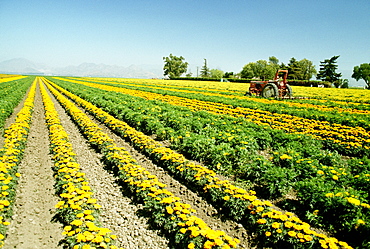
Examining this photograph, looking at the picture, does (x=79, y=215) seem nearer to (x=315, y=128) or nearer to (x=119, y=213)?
(x=119, y=213)

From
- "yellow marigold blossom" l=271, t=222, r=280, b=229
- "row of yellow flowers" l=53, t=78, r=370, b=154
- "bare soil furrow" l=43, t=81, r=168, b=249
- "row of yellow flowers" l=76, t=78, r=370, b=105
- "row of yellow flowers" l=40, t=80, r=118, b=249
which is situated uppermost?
"row of yellow flowers" l=76, t=78, r=370, b=105

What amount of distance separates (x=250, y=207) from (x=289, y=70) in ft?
318

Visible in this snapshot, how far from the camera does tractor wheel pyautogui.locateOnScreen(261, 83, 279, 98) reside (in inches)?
772

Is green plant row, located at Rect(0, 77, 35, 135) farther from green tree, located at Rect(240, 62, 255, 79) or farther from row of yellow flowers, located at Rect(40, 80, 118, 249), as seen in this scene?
green tree, located at Rect(240, 62, 255, 79)

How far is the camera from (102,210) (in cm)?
499

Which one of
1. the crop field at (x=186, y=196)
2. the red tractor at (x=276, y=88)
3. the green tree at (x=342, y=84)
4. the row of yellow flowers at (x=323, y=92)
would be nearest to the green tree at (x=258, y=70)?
the green tree at (x=342, y=84)

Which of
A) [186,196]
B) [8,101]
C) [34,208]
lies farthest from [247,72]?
[34,208]

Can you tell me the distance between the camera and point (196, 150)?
7.65 metres

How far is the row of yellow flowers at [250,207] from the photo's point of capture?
12.0 feet

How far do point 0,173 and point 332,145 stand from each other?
11.4 metres

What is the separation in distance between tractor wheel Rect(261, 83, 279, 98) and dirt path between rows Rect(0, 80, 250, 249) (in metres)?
15.8

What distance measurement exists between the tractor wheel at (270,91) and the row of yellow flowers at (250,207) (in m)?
15.5

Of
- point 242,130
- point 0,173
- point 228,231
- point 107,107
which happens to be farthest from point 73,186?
point 107,107

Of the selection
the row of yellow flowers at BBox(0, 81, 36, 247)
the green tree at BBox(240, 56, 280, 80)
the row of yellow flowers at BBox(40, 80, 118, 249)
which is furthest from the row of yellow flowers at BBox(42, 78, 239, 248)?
the green tree at BBox(240, 56, 280, 80)
